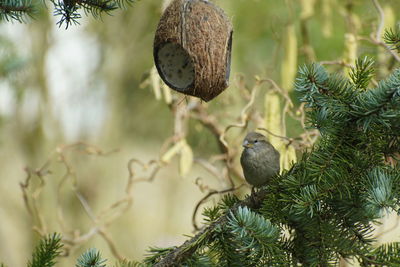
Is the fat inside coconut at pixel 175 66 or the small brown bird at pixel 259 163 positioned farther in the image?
the small brown bird at pixel 259 163

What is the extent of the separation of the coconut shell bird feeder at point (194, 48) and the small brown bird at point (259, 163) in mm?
913

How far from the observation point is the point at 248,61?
5.46 meters

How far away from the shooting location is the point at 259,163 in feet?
8.54

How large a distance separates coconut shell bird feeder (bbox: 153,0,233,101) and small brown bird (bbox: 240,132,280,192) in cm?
91

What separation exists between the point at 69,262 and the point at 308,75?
5493mm

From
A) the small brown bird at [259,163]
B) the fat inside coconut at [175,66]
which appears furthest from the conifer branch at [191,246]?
the small brown bird at [259,163]

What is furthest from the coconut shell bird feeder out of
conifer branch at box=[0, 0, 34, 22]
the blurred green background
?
the blurred green background

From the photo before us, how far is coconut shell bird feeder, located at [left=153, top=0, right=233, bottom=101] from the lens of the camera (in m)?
1.67

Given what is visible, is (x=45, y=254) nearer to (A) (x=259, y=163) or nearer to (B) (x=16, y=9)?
(B) (x=16, y=9)

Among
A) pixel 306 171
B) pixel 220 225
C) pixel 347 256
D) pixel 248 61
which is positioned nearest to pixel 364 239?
pixel 347 256

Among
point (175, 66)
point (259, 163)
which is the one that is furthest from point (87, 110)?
point (175, 66)

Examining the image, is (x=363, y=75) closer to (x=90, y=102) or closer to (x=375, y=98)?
(x=375, y=98)

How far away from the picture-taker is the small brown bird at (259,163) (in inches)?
103

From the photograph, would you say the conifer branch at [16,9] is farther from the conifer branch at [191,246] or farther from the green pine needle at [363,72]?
the green pine needle at [363,72]
